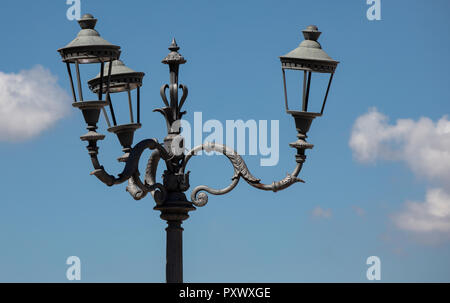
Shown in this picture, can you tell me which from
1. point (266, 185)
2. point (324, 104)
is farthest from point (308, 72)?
point (266, 185)

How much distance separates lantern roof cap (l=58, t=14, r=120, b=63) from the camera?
1502cm

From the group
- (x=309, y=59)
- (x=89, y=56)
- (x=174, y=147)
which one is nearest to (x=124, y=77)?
(x=174, y=147)

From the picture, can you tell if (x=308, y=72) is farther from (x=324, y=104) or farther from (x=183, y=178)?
(x=183, y=178)

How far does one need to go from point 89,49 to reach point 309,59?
2788 millimetres

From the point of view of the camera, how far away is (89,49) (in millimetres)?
15023

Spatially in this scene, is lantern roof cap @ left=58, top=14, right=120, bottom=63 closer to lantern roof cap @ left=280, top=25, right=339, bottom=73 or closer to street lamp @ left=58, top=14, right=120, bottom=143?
street lamp @ left=58, top=14, right=120, bottom=143

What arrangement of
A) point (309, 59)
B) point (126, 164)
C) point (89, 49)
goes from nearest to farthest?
point (89, 49), point (126, 164), point (309, 59)

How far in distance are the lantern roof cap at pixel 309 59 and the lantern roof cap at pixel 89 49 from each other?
87.6 inches

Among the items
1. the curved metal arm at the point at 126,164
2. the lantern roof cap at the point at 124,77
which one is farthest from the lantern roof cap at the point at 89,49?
the lantern roof cap at the point at 124,77

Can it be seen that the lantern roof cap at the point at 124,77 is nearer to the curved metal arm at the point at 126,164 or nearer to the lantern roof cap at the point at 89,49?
the curved metal arm at the point at 126,164

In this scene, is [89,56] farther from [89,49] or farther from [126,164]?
[126,164]

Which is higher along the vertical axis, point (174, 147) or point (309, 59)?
point (309, 59)
